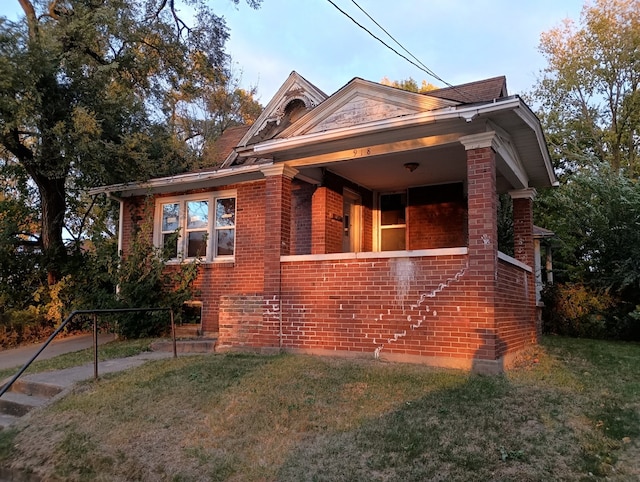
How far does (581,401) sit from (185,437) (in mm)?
4163

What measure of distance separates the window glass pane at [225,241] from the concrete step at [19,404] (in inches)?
205

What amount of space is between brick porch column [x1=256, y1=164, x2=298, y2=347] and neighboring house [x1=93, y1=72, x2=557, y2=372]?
2cm

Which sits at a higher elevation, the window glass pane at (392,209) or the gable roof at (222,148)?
the gable roof at (222,148)

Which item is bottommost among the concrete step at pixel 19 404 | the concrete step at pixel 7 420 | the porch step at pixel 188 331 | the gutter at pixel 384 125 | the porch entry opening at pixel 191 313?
the concrete step at pixel 7 420

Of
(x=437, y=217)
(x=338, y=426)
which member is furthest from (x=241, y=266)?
(x=338, y=426)

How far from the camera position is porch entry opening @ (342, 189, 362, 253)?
11.1 meters

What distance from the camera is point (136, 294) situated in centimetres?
1066

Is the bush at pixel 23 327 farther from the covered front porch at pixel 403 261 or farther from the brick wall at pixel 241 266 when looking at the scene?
the covered front porch at pixel 403 261

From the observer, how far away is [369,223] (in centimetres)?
1171

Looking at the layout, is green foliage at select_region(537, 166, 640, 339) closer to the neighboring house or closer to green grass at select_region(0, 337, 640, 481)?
the neighboring house

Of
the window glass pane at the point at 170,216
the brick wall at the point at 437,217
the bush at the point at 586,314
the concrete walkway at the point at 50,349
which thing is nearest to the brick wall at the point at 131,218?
the window glass pane at the point at 170,216

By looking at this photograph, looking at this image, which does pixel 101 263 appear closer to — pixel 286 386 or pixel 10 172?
pixel 10 172

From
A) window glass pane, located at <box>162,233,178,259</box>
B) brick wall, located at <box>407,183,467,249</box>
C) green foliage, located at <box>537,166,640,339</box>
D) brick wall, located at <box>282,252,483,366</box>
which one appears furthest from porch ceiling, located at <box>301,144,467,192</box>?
green foliage, located at <box>537,166,640,339</box>

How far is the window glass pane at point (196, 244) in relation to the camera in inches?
450
